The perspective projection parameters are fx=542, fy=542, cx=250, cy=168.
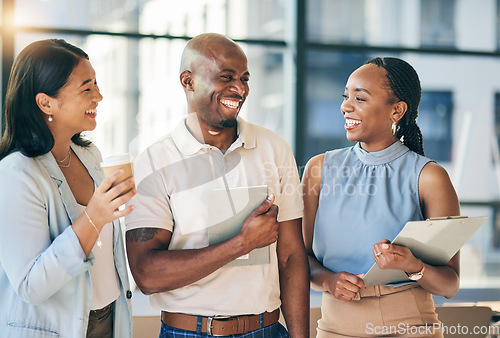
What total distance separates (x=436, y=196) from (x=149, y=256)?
0.90 m

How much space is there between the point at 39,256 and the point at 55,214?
0.45 feet

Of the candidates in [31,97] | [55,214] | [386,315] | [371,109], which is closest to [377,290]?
[386,315]

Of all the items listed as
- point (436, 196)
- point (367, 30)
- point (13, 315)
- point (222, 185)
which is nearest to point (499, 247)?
point (367, 30)

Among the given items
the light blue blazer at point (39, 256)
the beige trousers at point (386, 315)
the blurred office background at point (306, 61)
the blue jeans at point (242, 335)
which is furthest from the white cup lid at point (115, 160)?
the blurred office background at point (306, 61)

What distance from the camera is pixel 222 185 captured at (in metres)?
1.68

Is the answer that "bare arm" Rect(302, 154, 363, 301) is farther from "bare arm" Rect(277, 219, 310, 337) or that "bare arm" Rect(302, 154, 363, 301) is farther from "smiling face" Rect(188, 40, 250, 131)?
"smiling face" Rect(188, 40, 250, 131)

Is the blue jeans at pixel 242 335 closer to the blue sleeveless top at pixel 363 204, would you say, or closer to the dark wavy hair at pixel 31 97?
the blue sleeveless top at pixel 363 204

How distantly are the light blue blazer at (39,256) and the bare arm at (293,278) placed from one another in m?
0.60

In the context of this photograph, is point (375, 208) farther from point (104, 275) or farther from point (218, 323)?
point (104, 275)

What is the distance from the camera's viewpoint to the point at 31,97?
150cm

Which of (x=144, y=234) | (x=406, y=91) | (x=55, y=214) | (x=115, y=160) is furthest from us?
(x=406, y=91)

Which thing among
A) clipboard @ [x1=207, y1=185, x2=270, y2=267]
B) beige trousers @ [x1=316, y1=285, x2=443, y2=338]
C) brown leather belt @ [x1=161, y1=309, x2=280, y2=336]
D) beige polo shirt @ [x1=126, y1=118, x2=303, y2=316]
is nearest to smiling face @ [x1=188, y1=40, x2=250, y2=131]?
beige polo shirt @ [x1=126, y1=118, x2=303, y2=316]

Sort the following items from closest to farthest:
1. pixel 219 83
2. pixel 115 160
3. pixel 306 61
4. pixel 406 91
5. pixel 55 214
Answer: pixel 115 160, pixel 55 214, pixel 219 83, pixel 406 91, pixel 306 61

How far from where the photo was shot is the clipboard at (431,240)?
5.02 ft
